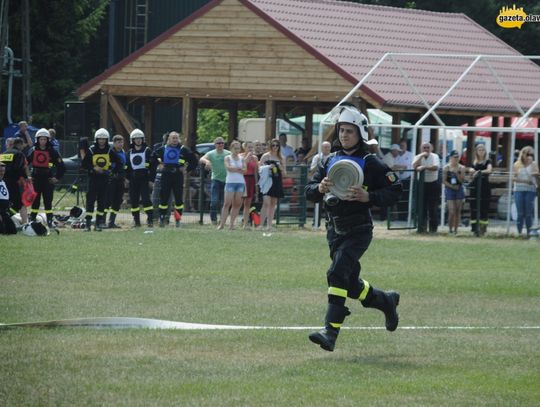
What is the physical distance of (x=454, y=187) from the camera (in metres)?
24.7

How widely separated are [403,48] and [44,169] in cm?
1519

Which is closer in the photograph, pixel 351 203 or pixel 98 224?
pixel 351 203

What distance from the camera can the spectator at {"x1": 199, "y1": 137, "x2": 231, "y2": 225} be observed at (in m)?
26.0

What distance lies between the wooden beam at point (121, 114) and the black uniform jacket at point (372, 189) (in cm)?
2316

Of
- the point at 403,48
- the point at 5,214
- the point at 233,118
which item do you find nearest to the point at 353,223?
the point at 5,214

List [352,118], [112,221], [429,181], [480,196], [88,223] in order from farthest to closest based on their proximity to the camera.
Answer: [112,221]
[429,181]
[480,196]
[88,223]
[352,118]

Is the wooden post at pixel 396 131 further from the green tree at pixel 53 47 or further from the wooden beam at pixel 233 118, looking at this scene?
the green tree at pixel 53 47

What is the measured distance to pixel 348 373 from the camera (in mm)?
8742

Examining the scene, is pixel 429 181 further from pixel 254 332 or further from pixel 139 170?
pixel 254 332

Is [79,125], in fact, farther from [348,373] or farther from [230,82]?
[348,373]

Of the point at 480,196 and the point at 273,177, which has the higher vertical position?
the point at 273,177

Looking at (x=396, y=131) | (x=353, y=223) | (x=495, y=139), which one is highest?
(x=396, y=131)

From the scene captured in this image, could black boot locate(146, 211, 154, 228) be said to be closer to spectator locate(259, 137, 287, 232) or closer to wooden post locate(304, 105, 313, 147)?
spectator locate(259, 137, 287, 232)

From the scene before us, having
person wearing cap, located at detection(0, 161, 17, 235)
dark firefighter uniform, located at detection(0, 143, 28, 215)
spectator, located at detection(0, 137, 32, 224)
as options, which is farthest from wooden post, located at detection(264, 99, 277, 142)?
person wearing cap, located at detection(0, 161, 17, 235)
